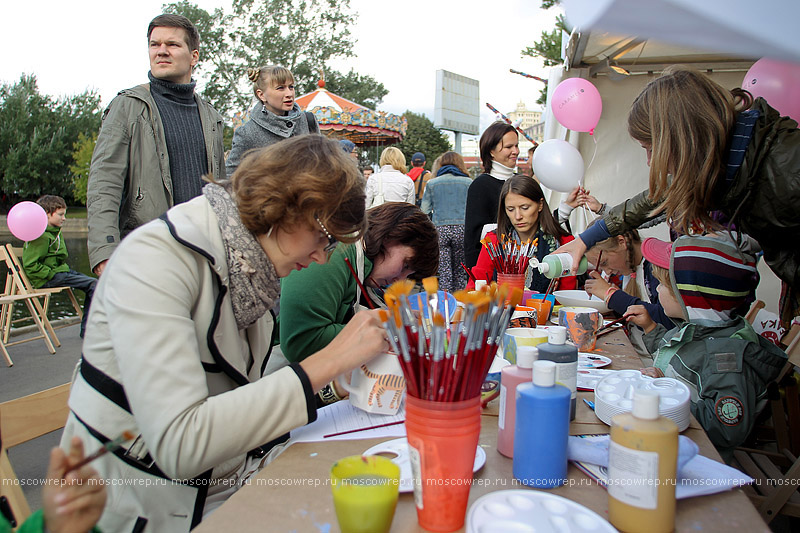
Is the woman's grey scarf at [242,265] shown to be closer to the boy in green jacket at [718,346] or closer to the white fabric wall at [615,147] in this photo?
the boy in green jacket at [718,346]

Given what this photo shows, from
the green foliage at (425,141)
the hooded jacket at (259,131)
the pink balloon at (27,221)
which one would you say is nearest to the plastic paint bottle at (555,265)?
the hooded jacket at (259,131)

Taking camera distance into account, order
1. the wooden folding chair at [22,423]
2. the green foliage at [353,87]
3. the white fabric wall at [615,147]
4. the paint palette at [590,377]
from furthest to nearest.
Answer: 1. the green foliage at [353,87]
2. the white fabric wall at [615,147]
3. the paint palette at [590,377]
4. the wooden folding chair at [22,423]

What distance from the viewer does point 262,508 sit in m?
0.85

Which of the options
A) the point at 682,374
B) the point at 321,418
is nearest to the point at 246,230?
the point at 321,418

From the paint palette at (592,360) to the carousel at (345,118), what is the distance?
27.2 feet

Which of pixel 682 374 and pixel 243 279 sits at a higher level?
pixel 243 279

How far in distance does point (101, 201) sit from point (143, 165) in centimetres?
26

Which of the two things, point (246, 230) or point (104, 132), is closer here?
point (246, 230)

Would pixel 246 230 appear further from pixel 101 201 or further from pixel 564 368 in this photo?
pixel 101 201

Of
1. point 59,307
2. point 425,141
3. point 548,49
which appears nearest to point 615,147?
point 59,307

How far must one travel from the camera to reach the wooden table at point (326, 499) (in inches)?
31.7

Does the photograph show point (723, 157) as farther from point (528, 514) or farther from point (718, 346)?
point (528, 514)

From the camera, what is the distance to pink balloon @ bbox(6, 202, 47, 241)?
5.30 metres

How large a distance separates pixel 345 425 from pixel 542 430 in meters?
0.47
